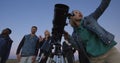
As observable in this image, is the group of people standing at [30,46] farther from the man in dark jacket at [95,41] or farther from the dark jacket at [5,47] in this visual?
the man in dark jacket at [95,41]

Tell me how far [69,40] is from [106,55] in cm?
74

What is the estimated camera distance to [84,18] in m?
3.42

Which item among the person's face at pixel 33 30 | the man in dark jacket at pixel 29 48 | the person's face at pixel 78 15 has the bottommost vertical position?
the man in dark jacket at pixel 29 48

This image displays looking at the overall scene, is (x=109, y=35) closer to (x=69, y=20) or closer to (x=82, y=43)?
(x=82, y=43)

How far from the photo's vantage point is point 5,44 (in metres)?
7.80

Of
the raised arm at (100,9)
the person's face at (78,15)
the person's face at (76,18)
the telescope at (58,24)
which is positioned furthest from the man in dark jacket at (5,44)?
the raised arm at (100,9)

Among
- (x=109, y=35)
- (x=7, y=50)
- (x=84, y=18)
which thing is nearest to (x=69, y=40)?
(x=84, y=18)

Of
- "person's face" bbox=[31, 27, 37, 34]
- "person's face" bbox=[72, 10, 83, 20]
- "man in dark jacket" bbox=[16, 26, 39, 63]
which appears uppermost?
"person's face" bbox=[72, 10, 83, 20]

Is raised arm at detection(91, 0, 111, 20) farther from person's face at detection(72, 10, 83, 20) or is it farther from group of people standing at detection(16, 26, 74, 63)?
group of people standing at detection(16, 26, 74, 63)

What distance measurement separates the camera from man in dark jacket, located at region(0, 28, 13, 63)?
302 inches

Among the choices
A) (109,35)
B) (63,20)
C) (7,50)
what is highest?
(63,20)

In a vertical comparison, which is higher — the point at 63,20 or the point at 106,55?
the point at 63,20

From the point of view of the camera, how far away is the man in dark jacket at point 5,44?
25.2ft

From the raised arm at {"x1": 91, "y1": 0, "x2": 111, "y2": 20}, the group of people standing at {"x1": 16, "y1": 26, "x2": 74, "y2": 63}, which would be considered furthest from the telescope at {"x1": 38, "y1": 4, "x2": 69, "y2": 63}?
the group of people standing at {"x1": 16, "y1": 26, "x2": 74, "y2": 63}
